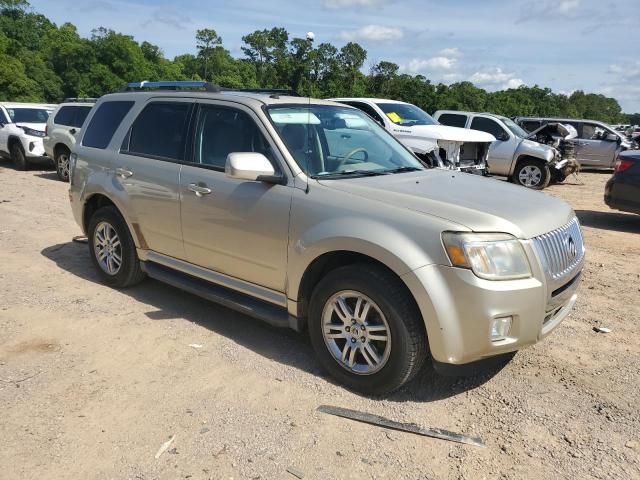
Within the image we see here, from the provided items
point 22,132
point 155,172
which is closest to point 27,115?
point 22,132

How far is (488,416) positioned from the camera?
340 centimetres

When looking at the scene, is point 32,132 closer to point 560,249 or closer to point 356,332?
point 356,332

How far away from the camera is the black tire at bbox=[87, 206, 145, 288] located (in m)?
5.24

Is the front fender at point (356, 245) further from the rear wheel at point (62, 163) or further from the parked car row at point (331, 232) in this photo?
the rear wheel at point (62, 163)

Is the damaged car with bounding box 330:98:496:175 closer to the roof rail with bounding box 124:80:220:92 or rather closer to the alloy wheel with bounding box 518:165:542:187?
the alloy wheel with bounding box 518:165:542:187

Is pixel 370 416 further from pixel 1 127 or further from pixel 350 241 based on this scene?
pixel 1 127

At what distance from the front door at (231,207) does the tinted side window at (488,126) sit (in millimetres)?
10924

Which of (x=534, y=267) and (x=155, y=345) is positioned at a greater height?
(x=534, y=267)

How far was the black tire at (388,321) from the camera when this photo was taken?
3297 millimetres

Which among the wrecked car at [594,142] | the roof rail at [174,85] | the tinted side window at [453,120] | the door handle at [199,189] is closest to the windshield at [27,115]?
the tinted side window at [453,120]

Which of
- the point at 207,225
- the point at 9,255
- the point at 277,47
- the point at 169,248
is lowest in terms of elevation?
the point at 9,255

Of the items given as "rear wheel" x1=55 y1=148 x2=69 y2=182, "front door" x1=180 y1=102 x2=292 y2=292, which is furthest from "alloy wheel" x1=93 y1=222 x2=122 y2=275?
"rear wheel" x1=55 y1=148 x2=69 y2=182

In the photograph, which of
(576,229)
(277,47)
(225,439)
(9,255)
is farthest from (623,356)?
(277,47)

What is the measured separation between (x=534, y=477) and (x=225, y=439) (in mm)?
1614
